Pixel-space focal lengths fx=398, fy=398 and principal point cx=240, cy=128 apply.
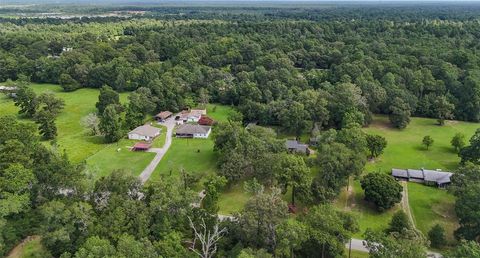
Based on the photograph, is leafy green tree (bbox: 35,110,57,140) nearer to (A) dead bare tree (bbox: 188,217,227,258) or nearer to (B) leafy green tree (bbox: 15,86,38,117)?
(B) leafy green tree (bbox: 15,86,38,117)

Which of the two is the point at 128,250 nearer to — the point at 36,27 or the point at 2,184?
the point at 2,184

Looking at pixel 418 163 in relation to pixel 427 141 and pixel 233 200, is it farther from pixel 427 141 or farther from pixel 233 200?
pixel 233 200

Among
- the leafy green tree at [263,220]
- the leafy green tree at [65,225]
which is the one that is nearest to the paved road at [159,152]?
the leafy green tree at [65,225]

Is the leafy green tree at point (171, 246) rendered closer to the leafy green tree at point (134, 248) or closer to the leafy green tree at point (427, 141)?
the leafy green tree at point (134, 248)

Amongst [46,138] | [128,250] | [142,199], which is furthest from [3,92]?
[128,250]

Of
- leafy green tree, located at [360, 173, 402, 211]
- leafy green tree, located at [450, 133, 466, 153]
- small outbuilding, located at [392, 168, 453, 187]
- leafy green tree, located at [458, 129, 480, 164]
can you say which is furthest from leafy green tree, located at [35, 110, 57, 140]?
leafy green tree, located at [450, 133, 466, 153]

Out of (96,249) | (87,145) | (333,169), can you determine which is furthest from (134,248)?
(87,145)
